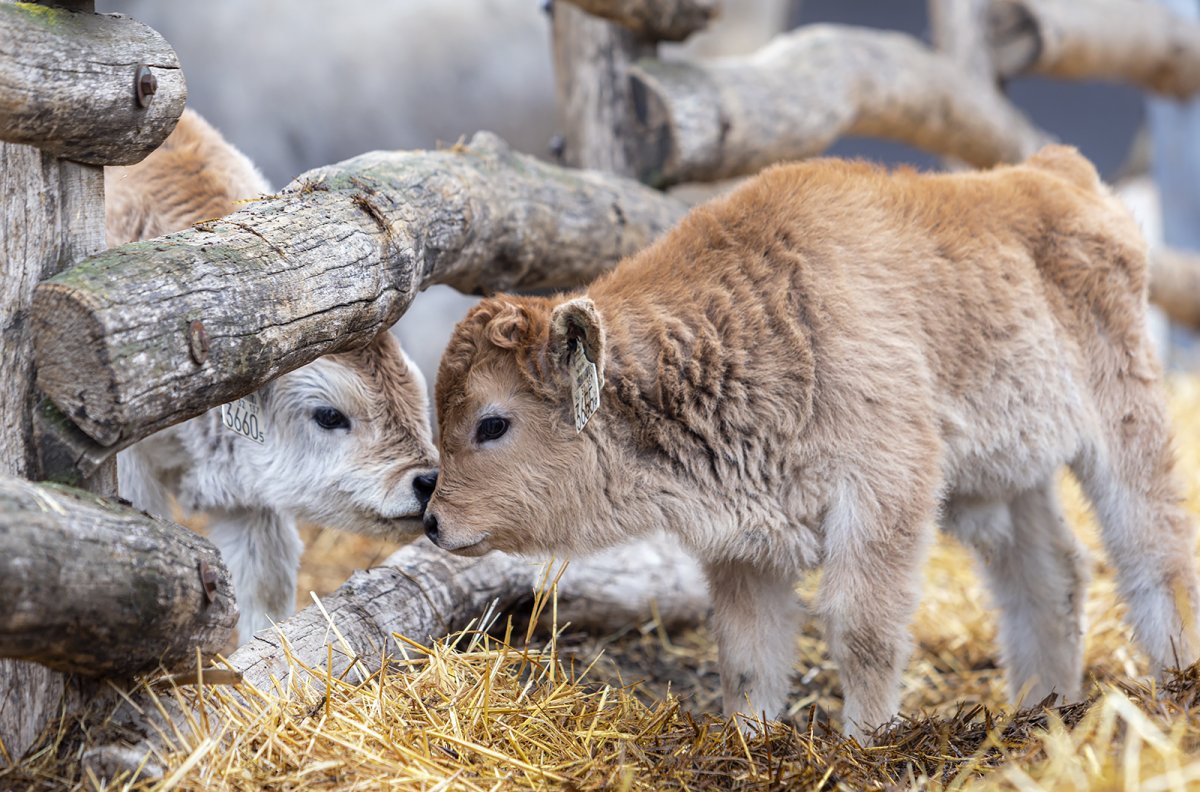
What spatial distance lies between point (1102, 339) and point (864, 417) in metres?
1.21

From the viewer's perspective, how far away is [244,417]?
12.7ft

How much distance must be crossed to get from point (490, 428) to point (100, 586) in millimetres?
1559

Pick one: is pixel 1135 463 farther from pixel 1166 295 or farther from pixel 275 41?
pixel 275 41

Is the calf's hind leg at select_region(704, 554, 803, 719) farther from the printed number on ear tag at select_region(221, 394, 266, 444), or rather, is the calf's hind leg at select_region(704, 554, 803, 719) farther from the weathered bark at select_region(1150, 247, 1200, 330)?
the weathered bark at select_region(1150, 247, 1200, 330)

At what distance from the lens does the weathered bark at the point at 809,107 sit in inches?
231

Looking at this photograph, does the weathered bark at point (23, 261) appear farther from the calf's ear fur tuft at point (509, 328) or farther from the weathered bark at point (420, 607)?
the calf's ear fur tuft at point (509, 328)

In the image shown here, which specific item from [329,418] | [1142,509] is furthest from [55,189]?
[1142,509]

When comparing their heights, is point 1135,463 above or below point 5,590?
below

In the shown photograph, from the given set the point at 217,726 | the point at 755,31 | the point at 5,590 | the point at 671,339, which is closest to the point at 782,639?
the point at 671,339

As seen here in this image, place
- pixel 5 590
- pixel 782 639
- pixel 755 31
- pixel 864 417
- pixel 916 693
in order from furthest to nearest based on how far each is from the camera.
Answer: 1. pixel 755 31
2. pixel 916 693
3. pixel 782 639
4. pixel 864 417
5. pixel 5 590

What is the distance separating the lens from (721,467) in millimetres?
3842

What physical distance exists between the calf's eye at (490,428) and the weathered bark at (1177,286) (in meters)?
6.78

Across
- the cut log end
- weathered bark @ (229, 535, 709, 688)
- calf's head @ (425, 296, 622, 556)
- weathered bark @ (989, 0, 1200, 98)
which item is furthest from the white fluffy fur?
weathered bark @ (989, 0, 1200, 98)

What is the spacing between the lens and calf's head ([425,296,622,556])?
3.79m
